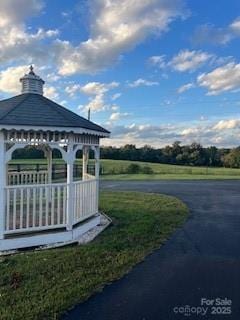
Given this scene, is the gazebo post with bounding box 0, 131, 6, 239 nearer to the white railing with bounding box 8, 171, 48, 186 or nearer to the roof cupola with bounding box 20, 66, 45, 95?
the roof cupola with bounding box 20, 66, 45, 95

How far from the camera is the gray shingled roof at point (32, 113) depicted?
23.6 feet

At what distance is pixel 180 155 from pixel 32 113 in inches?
1816

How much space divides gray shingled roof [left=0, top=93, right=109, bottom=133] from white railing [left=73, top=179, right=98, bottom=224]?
1456 millimetres

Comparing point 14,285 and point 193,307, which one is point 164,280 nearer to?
point 193,307

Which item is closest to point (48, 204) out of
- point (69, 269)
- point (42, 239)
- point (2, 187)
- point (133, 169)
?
point (42, 239)

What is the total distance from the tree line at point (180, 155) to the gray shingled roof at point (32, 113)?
4132 centimetres

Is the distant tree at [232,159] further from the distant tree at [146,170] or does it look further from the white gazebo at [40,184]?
the white gazebo at [40,184]

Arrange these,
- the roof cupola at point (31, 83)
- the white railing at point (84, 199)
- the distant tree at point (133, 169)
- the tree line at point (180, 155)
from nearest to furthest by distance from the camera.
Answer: the white railing at point (84, 199), the roof cupola at point (31, 83), the distant tree at point (133, 169), the tree line at point (180, 155)

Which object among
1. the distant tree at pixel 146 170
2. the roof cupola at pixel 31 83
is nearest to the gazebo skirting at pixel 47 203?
the roof cupola at pixel 31 83

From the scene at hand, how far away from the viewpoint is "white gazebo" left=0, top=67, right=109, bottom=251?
23.7ft

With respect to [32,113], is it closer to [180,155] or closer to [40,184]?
[40,184]

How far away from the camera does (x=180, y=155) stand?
52.4m

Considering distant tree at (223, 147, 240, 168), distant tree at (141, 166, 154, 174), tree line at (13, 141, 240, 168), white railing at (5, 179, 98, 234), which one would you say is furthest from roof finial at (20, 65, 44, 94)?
distant tree at (223, 147, 240, 168)

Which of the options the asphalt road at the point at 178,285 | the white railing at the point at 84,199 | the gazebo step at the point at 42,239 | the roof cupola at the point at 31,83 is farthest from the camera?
the roof cupola at the point at 31,83
